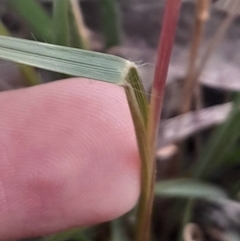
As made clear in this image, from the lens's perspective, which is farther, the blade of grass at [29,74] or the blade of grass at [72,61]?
the blade of grass at [29,74]

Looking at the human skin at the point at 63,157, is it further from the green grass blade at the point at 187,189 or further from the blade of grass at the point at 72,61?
the blade of grass at the point at 72,61

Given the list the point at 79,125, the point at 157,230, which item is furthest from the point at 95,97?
the point at 157,230

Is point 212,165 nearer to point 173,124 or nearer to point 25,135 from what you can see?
point 173,124

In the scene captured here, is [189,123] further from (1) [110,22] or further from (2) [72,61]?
(2) [72,61]

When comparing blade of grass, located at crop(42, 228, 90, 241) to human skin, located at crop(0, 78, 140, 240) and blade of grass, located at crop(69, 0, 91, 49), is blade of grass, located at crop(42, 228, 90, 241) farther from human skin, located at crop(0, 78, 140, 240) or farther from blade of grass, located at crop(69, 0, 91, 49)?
blade of grass, located at crop(69, 0, 91, 49)

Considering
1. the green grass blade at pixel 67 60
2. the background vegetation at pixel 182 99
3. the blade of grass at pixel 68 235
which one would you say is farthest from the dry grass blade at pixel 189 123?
the green grass blade at pixel 67 60
